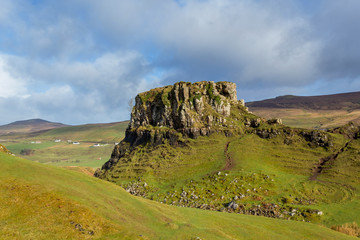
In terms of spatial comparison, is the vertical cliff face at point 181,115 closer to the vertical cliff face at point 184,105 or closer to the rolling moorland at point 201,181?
the vertical cliff face at point 184,105

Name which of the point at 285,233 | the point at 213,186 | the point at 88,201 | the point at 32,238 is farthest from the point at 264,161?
the point at 32,238

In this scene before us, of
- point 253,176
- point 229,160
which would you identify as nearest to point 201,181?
point 229,160

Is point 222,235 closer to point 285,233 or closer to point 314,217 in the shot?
point 285,233

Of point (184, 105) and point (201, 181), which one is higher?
point (184, 105)

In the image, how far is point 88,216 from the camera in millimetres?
26031

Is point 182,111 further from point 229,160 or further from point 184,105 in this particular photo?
point 229,160

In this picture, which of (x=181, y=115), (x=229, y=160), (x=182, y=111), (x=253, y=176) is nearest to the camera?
(x=253, y=176)

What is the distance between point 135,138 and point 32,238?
4080 inches

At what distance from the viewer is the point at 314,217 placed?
52.6 m

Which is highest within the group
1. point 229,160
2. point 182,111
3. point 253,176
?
point 182,111

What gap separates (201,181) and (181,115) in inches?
1605

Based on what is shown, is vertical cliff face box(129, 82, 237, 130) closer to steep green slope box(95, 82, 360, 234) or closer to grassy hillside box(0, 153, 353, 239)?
steep green slope box(95, 82, 360, 234)

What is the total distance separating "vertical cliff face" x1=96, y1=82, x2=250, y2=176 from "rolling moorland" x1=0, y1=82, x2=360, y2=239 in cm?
52

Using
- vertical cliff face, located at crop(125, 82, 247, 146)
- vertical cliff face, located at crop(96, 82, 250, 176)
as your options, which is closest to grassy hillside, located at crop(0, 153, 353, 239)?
vertical cliff face, located at crop(96, 82, 250, 176)
